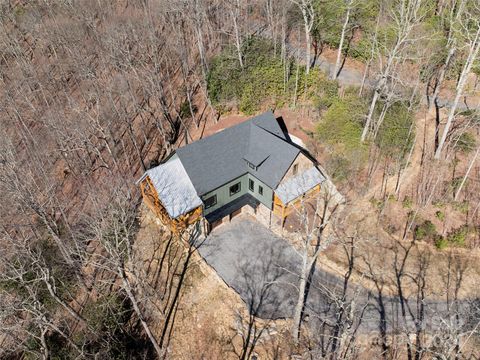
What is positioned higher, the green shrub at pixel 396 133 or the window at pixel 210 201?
the green shrub at pixel 396 133

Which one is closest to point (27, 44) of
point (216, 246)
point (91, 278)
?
point (91, 278)

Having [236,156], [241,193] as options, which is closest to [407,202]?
[241,193]

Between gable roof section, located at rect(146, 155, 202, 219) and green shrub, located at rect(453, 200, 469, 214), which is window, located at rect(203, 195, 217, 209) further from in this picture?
green shrub, located at rect(453, 200, 469, 214)

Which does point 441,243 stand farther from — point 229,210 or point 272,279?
point 229,210

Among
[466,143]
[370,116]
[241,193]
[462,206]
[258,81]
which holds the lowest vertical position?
[241,193]

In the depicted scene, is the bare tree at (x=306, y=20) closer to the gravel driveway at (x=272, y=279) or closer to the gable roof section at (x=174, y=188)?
the gable roof section at (x=174, y=188)

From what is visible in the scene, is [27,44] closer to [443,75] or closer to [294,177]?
[294,177]

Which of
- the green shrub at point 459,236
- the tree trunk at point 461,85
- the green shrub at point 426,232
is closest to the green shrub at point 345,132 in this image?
the tree trunk at point 461,85
